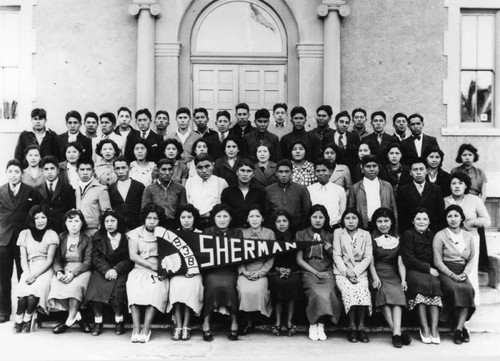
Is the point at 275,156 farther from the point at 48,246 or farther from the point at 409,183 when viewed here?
the point at 48,246

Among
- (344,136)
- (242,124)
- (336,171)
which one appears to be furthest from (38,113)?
(344,136)

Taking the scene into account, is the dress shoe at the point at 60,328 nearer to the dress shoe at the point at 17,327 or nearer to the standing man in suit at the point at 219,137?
the dress shoe at the point at 17,327

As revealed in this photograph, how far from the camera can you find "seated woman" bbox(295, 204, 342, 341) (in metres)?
6.75

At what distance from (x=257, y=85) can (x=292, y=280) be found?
469 centimetres

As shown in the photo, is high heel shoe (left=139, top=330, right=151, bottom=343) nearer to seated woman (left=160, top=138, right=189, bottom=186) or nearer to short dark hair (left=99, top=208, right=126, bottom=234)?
short dark hair (left=99, top=208, right=126, bottom=234)

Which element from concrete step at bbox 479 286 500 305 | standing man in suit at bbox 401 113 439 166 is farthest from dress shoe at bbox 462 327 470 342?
standing man in suit at bbox 401 113 439 166

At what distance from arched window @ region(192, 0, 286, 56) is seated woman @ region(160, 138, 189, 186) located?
3164mm

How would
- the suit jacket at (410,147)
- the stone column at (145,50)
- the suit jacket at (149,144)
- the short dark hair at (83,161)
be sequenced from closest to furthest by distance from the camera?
the short dark hair at (83,161) < the suit jacket at (149,144) < the suit jacket at (410,147) < the stone column at (145,50)

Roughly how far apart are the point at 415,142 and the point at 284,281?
3.24 meters

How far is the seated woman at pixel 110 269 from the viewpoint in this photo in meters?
6.88

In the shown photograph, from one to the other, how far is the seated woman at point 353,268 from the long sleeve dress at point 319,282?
0.34 feet

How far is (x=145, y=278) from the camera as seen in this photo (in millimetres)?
6910

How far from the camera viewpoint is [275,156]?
28.1 ft

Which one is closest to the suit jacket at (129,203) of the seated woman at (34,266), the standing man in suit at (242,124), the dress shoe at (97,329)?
the seated woman at (34,266)
